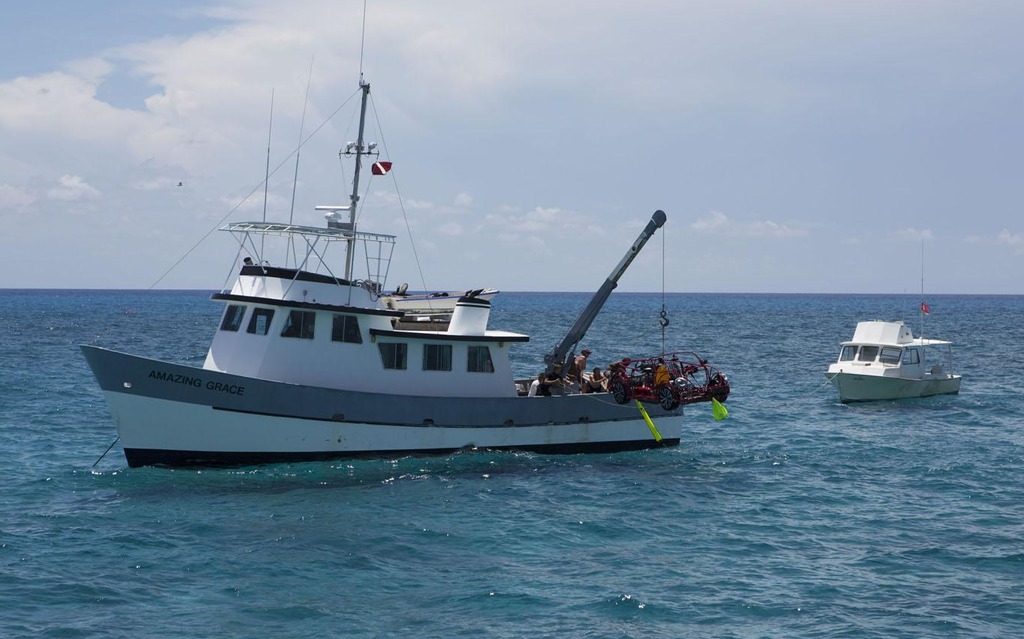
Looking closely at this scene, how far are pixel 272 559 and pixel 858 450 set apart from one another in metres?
19.6

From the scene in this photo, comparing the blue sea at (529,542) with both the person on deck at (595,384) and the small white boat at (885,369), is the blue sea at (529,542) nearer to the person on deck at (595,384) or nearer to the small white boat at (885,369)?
the person on deck at (595,384)

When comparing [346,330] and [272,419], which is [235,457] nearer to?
[272,419]

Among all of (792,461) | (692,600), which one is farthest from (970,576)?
(792,461)

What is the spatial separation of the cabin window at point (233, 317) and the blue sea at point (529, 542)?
3.81 m

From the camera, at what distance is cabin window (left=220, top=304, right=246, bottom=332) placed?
1013 inches

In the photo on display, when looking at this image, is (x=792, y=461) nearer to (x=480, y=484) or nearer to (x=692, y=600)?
(x=480, y=484)

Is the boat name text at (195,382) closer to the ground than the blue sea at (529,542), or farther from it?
farther from it

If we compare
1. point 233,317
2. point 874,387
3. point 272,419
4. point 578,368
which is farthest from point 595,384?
point 874,387

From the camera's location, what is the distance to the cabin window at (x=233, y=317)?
25.7 meters

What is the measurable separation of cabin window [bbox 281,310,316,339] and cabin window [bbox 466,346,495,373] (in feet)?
15.0

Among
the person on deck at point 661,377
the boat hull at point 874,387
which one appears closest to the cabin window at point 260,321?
the person on deck at point 661,377

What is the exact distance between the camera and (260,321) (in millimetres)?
25531

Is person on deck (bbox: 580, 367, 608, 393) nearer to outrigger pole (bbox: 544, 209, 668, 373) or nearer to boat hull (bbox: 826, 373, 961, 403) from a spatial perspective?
outrigger pole (bbox: 544, 209, 668, 373)

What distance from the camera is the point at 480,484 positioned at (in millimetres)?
24375
